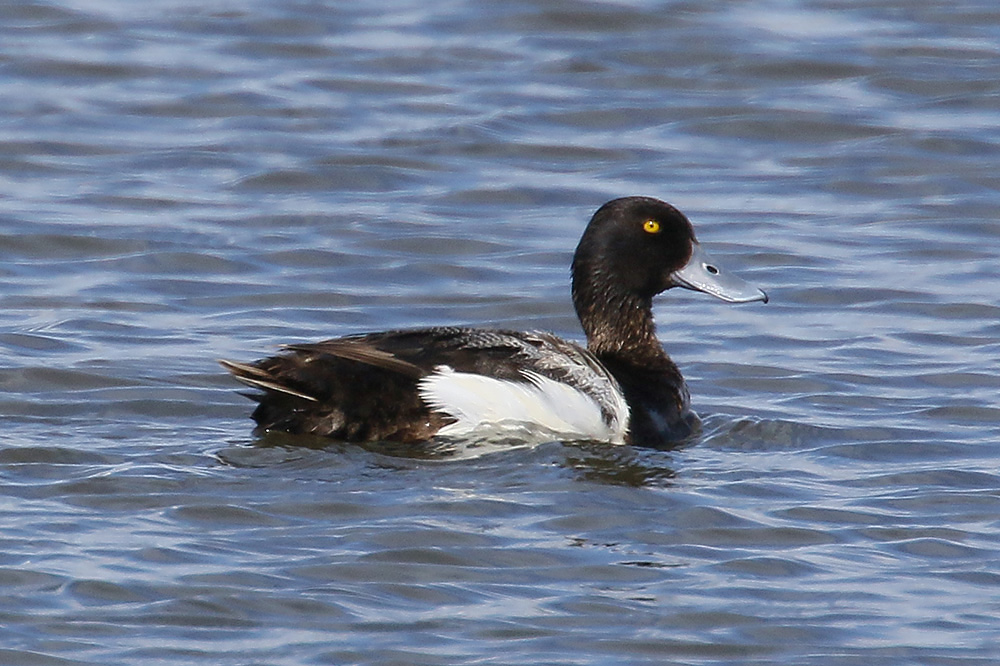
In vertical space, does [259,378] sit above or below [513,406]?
above

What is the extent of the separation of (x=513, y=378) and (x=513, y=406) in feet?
0.37

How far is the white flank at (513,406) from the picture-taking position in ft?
26.0

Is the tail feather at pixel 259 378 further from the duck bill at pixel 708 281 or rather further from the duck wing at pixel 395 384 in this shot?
the duck bill at pixel 708 281

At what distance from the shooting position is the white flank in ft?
26.0

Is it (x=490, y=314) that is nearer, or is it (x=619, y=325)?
(x=619, y=325)

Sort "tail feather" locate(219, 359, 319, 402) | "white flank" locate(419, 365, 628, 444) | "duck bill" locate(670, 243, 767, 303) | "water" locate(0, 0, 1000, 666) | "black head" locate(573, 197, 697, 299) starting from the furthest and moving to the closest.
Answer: "duck bill" locate(670, 243, 767, 303) → "black head" locate(573, 197, 697, 299) → "white flank" locate(419, 365, 628, 444) → "tail feather" locate(219, 359, 319, 402) → "water" locate(0, 0, 1000, 666)

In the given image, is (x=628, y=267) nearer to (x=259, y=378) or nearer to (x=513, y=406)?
(x=513, y=406)

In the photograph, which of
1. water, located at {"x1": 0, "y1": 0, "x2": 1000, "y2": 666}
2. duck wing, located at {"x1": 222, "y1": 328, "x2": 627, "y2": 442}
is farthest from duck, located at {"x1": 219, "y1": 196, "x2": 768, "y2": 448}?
water, located at {"x1": 0, "y1": 0, "x2": 1000, "y2": 666}

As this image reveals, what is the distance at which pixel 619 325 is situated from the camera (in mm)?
9133

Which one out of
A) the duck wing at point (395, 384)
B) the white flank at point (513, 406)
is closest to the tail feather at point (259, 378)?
the duck wing at point (395, 384)

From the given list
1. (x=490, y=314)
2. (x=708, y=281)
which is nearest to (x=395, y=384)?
(x=708, y=281)

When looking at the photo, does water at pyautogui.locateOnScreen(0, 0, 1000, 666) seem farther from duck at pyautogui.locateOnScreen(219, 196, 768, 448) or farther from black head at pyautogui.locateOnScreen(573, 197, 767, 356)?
black head at pyautogui.locateOnScreen(573, 197, 767, 356)

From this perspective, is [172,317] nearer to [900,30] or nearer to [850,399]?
[850,399]

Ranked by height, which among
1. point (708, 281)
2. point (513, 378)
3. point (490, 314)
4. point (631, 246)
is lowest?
point (490, 314)
